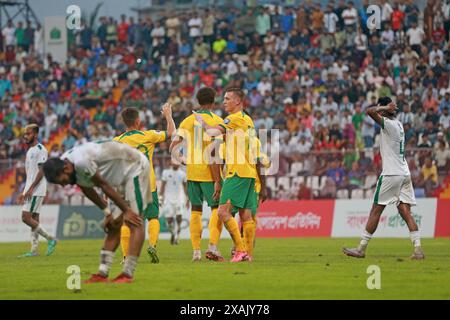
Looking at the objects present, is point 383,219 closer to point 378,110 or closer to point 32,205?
point 32,205

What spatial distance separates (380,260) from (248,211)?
247cm

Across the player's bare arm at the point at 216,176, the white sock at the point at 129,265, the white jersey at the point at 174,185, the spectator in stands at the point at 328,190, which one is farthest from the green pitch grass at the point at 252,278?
the spectator in stands at the point at 328,190

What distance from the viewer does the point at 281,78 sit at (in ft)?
127

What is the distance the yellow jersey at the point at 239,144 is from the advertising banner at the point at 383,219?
14.0 meters

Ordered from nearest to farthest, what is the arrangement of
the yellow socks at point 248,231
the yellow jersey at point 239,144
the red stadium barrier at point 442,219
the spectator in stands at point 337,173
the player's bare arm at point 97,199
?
the player's bare arm at point 97,199
the yellow jersey at point 239,144
the yellow socks at point 248,231
the red stadium barrier at point 442,219
the spectator in stands at point 337,173

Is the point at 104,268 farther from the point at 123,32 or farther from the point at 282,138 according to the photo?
the point at 123,32

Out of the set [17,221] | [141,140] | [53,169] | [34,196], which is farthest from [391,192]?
[17,221]

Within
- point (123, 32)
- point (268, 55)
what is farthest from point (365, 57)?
point (123, 32)

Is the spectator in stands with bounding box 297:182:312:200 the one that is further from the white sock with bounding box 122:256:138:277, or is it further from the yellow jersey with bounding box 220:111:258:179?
the white sock with bounding box 122:256:138:277

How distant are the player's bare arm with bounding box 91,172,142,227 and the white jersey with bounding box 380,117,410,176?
7.03 metres

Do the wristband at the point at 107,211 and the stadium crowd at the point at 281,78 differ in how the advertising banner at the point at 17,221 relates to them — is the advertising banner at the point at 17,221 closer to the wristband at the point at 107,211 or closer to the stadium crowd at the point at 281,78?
the stadium crowd at the point at 281,78

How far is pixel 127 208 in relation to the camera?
12.3 m

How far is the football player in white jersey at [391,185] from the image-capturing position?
59.0 ft

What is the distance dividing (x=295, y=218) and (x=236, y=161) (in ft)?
52.4
